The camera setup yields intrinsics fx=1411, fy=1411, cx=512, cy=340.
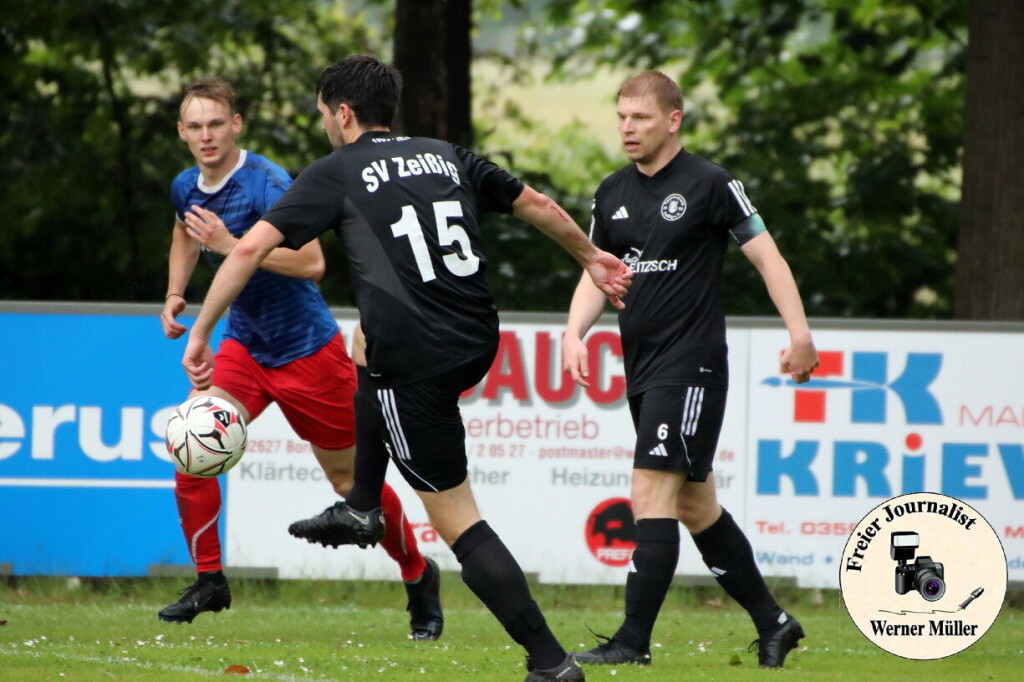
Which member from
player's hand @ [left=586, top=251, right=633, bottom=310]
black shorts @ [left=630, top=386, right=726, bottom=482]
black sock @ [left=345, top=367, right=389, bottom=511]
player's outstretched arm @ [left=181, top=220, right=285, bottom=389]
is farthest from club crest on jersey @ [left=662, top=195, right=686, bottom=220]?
player's outstretched arm @ [left=181, top=220, right=285, bottom=389]

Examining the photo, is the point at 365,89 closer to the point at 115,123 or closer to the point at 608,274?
the point at 608,274

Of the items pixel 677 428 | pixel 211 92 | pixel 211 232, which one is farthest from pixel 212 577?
pixel 677 428

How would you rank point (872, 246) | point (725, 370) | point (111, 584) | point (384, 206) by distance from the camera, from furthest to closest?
point (872, 246)
point (111, 584)
point (725, 370)
point (384, 206)

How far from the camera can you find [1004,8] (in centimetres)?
973

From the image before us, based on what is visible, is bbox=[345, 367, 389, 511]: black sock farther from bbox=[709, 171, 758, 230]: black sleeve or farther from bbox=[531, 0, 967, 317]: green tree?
bbox=[531, 0, 967, 317]: green tree

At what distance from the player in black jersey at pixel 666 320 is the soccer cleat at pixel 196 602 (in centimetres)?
182

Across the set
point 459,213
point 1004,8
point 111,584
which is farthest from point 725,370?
point 1004,8

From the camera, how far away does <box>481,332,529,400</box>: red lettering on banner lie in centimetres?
825

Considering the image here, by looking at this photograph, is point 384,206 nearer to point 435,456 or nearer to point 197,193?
point 435,456

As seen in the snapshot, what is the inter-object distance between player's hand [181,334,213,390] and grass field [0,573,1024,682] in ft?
Result: 3.68

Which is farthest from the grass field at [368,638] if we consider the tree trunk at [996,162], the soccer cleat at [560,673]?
the tree trunk at [996,162]

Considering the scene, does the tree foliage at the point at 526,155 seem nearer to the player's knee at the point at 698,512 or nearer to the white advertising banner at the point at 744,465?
the white advertising banner at the point at 744,465

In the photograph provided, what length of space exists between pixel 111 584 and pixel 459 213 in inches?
176

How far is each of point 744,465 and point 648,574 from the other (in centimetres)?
288
